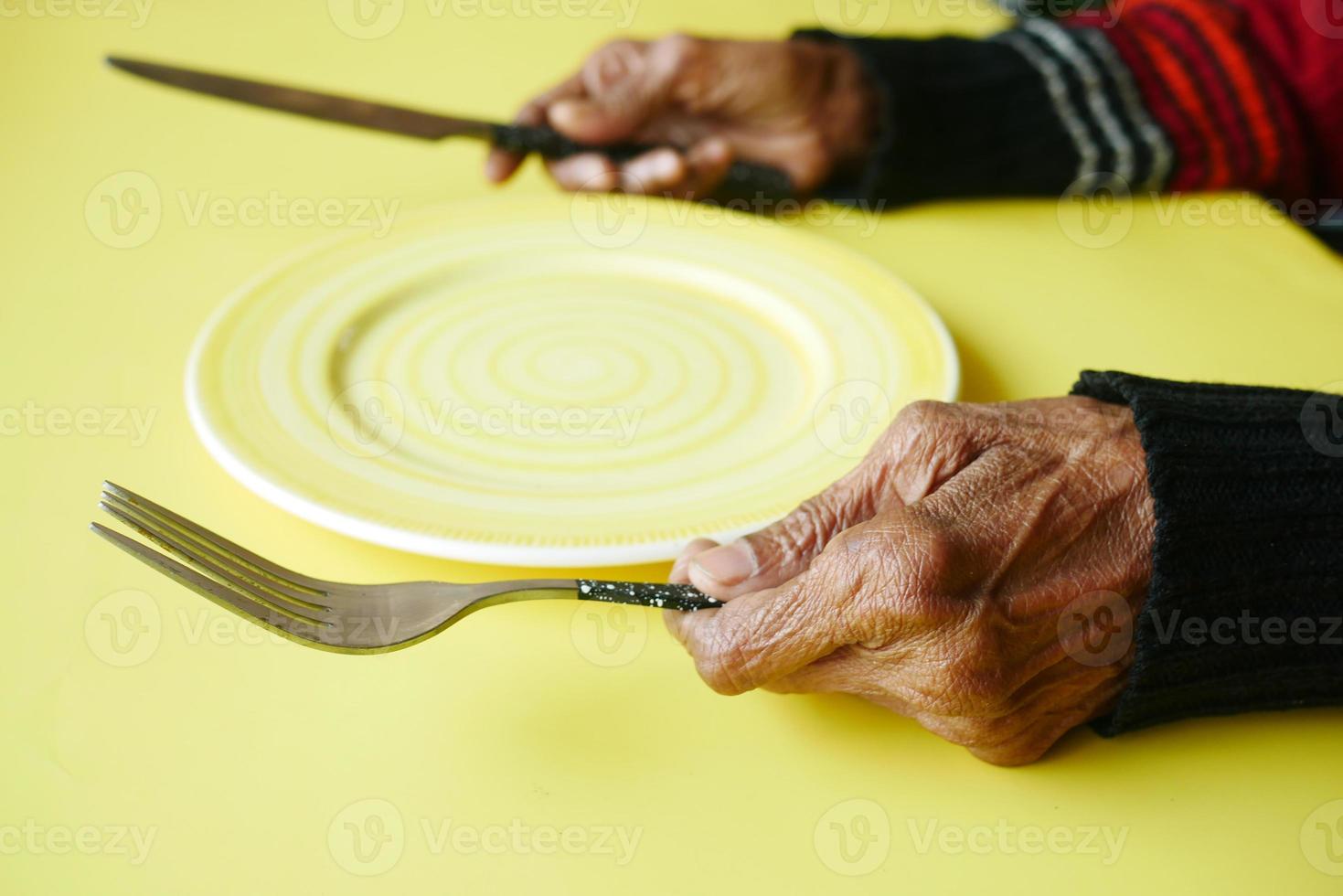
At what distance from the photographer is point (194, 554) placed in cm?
68

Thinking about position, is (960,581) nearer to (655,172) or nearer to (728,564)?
(728,564)

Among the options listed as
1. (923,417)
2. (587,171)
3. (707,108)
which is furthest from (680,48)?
(923,417)

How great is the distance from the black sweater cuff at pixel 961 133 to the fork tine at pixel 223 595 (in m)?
0.88

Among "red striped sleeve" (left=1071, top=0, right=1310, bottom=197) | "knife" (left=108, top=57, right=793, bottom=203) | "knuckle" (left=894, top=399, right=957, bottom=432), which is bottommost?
"red striped sleeve" (left=1071, top=0, right=1310, bottom=197)

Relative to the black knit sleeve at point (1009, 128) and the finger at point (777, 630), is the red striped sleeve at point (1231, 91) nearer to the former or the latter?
the black knit sleeve at point (1009, 128)

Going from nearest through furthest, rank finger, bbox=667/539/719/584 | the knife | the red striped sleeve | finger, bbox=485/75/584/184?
finger, bbox=667/539/719/584, the knife, the red striped sleeve, finger, bbox=485/75/584/184

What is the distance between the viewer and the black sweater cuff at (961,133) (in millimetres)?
1338

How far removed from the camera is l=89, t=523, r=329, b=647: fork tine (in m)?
0.64

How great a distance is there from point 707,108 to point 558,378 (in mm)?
582

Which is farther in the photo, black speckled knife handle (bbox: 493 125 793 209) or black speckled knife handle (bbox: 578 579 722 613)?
black speckled knife handle (bbox: 493 125 793 209)

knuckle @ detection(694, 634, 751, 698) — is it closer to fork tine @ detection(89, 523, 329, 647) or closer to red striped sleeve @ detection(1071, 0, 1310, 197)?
fork tine @ detection(89, 523, 329, 647)

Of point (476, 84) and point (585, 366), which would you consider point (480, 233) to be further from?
point (476, 84)

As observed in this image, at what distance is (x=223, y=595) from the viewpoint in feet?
2.19

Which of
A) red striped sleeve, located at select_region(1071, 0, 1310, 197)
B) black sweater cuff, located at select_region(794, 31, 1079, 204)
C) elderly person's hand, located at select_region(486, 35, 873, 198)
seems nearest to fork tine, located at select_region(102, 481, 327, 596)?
elderly person's hand, located at select_region(486, 35, 873, 198)
